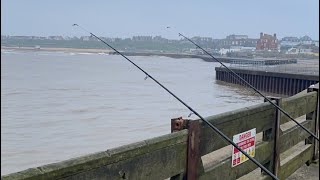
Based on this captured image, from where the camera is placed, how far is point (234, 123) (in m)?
4.16

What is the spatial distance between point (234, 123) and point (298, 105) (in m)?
2.14

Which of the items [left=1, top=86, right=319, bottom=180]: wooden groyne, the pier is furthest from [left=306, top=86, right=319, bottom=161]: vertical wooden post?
the pier

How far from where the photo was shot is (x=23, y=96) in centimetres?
3228

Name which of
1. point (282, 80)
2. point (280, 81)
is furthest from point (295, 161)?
point (280, 81)

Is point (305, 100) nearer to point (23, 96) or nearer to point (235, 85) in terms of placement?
point (23, 96)

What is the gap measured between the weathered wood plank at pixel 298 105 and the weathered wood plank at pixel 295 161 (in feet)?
1.71

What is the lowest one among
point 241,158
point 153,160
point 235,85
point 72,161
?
point 235,85

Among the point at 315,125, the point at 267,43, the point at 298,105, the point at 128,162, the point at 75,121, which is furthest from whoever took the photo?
the point at 267,43

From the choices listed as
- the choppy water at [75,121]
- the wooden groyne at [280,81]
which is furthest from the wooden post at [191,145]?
the wooden groyne at [280,81]

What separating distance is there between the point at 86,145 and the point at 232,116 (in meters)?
11.5

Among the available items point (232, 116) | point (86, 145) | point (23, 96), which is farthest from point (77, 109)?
point (232, 116)

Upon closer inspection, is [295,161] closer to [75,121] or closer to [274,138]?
[274,138]

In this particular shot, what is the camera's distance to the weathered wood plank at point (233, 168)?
3.73m

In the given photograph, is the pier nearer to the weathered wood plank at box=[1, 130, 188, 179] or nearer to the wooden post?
the wooden post
